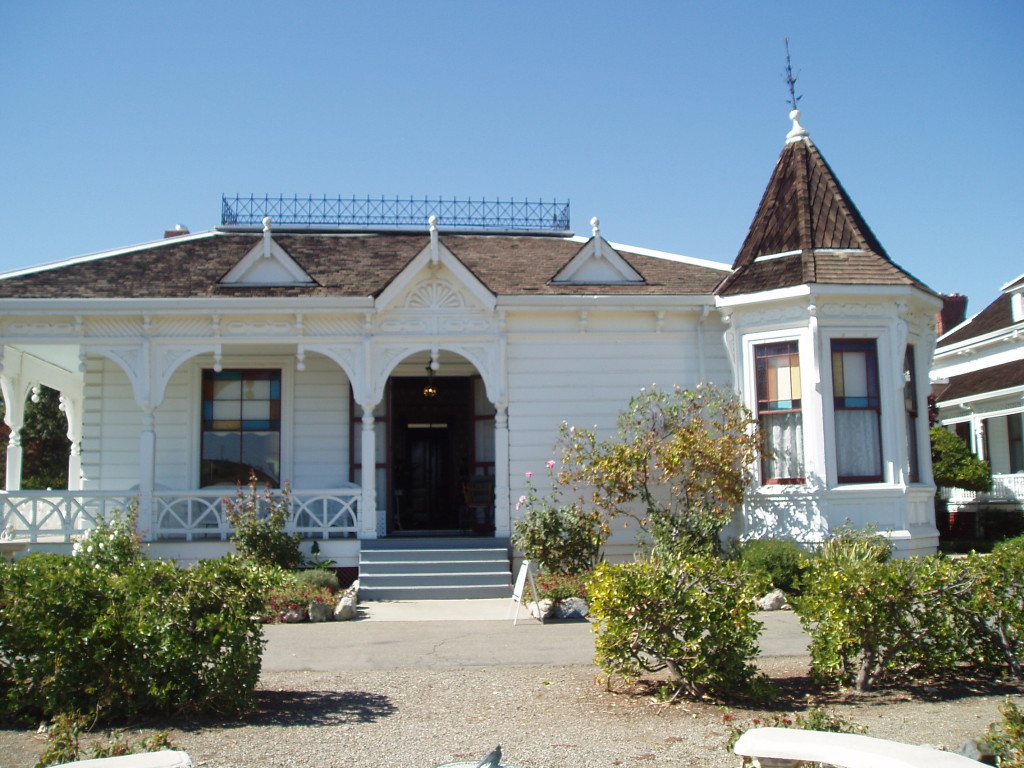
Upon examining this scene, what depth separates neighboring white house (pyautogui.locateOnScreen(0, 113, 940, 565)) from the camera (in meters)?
14.9

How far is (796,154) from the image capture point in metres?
17.0

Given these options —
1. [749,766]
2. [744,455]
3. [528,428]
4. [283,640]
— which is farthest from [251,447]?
[749,766]

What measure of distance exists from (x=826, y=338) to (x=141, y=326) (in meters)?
11.0

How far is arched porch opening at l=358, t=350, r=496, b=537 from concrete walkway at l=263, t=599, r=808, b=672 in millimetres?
3722

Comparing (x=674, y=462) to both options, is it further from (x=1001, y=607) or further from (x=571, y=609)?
(x=1001, y=607)

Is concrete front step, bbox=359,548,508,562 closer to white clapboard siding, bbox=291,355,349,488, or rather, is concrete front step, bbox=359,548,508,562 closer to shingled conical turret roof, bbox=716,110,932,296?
white clapboard siding, bbox=291,355,349,488

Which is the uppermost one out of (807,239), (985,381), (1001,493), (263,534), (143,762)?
(807,239)

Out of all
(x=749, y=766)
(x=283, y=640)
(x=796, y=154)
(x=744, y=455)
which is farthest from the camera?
(x=796, y=154)

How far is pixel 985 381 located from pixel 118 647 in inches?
913

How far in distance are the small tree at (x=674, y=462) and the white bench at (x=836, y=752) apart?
859cm

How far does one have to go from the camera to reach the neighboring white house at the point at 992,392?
23.6m

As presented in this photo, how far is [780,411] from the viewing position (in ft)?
49.8

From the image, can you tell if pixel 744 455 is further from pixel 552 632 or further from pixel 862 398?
pixel 552 632

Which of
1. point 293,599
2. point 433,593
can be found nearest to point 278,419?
point 433,593
